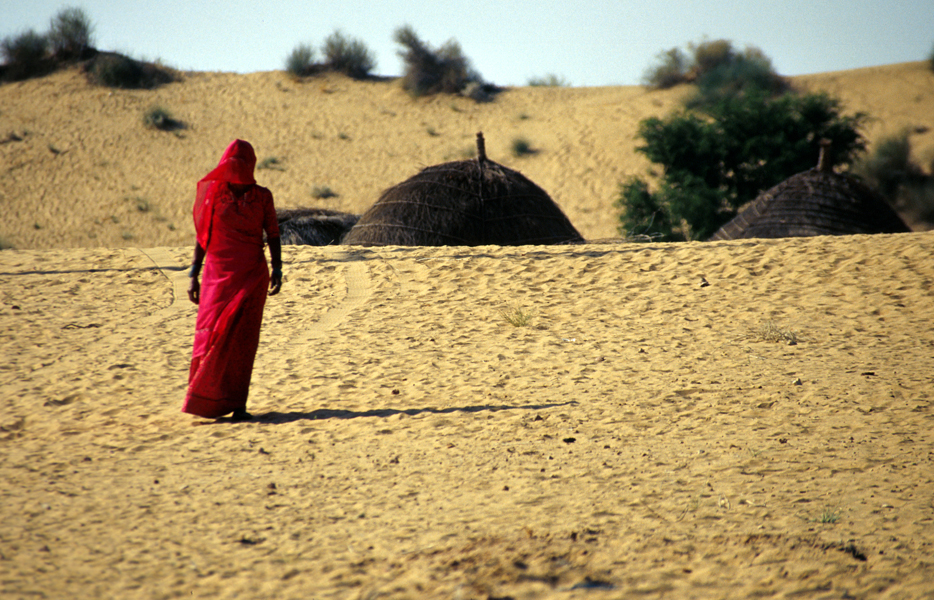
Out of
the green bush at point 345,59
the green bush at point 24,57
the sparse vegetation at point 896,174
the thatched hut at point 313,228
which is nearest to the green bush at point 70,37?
the green bush at point 24,57

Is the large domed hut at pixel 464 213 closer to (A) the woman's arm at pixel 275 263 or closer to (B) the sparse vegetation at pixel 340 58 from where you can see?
(A) the woman's arm at pixel 275 263

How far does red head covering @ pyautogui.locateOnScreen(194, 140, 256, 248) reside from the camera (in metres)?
4.69

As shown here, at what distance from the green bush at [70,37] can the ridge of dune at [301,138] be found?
2.25 metres

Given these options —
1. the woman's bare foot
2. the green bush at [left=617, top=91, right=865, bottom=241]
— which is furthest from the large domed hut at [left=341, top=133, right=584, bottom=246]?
the green bush at [left=617, top=91, right=865, bottom=241]

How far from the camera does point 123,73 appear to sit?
33312 millimetres

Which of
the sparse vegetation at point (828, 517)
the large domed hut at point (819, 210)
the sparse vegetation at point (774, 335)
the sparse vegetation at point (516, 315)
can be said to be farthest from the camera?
the large domed hut at point (819, 210)

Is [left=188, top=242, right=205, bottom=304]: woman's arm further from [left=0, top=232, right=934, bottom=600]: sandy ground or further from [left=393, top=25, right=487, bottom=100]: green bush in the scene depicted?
[left=393, top=25, right=487, bottom=100]: green bush

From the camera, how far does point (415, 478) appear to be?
12.8 feet

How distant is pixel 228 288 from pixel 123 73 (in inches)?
1323

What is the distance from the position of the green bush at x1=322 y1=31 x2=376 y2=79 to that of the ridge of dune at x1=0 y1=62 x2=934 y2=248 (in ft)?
3.61

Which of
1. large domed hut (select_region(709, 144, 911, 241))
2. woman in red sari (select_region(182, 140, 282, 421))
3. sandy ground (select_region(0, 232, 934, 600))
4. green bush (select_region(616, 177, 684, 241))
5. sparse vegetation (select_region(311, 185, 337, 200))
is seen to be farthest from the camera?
sparse vegetation (select_region(311, 185, 337, 200))

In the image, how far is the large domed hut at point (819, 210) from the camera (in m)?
13.0

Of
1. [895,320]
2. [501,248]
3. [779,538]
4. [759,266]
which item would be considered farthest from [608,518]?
[501,248]

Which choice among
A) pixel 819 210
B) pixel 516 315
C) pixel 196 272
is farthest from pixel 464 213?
pixel 196 272
